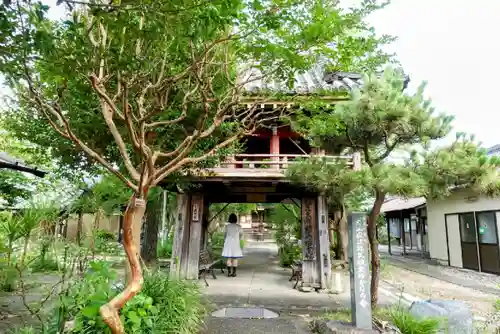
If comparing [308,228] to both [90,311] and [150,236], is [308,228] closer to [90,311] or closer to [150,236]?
[150,236]

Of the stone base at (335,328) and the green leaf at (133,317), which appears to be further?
the stone base at (335,328)

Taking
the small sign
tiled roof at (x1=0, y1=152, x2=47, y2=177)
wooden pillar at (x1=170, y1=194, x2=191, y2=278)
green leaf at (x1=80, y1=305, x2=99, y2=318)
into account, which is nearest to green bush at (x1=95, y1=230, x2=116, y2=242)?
green leaf at (x1=80, y1=305, x2=99, y2=318)

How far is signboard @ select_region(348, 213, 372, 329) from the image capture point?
192 inches

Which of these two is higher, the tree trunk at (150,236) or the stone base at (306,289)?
the tree trunk at (150,236)

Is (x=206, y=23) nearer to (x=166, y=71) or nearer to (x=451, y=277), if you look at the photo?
(x=166, y=71)

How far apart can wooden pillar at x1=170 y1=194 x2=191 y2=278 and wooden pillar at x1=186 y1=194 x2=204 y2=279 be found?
120 mm

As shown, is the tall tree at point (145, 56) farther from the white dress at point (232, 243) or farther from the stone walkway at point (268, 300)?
the white dress at point (232, 243)

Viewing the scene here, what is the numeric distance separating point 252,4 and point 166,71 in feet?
6.37

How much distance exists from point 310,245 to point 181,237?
377 cm

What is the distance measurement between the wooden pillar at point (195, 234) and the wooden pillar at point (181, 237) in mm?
120

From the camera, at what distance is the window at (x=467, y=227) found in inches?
506

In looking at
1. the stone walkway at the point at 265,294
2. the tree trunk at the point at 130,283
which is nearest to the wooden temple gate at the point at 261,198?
the stone walkway at the point at 265,294

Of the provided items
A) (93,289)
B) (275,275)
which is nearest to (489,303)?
(275,275)

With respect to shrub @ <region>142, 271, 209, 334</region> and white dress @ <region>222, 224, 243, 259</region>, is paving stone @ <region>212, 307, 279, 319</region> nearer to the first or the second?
shrub @ <region>142, 271, 209, 334</region>
